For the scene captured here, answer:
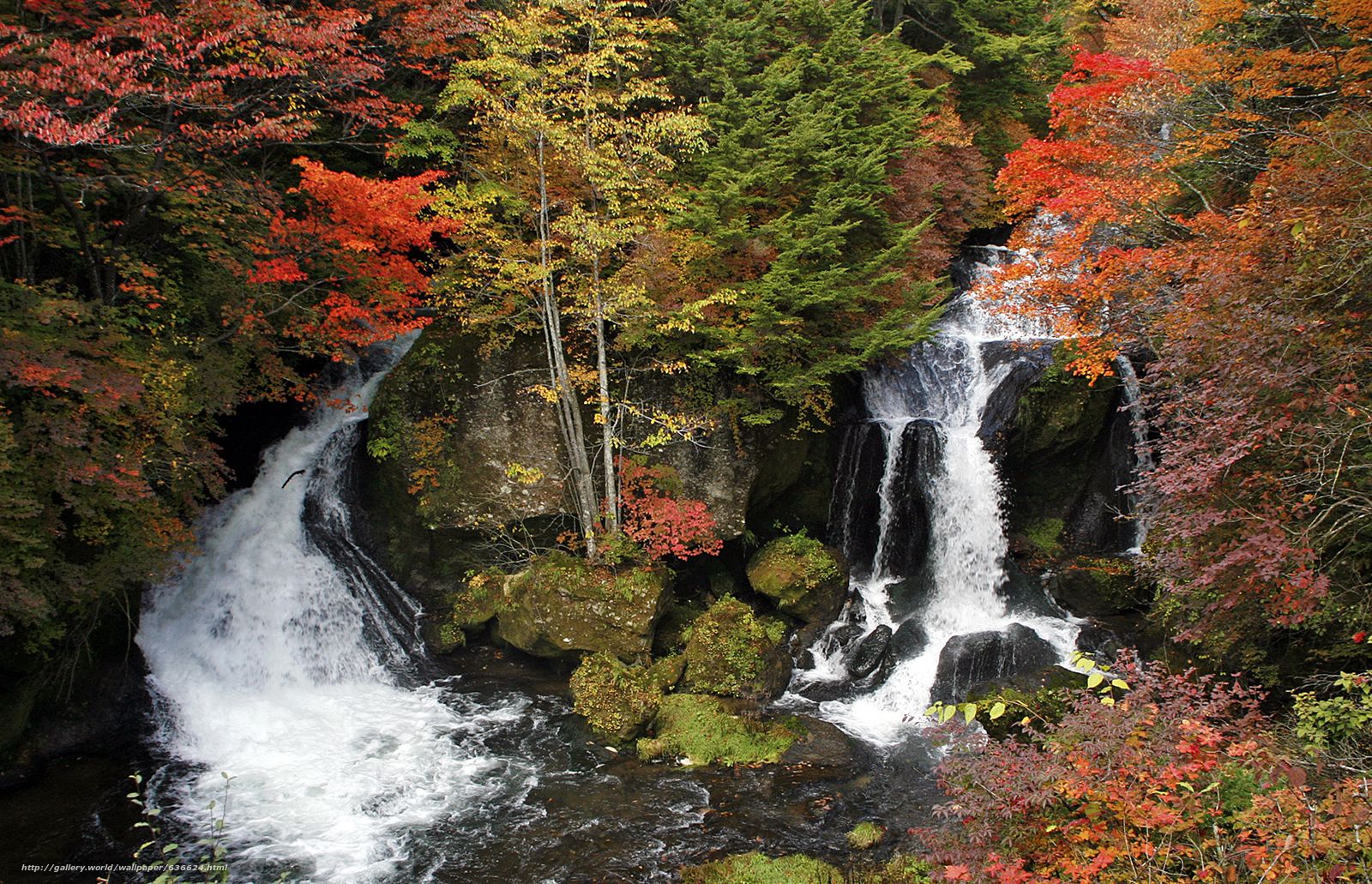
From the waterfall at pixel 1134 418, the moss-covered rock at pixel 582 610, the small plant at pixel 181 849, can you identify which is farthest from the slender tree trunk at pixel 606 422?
the waterfall at pixel 1134 418

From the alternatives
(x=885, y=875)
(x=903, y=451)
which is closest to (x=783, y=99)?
(x=903, y=451)

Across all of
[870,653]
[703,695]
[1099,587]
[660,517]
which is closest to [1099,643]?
[1099,587]

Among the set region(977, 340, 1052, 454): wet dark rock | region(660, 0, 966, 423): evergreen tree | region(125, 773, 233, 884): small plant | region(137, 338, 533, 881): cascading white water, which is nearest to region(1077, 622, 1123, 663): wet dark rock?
region(977, 340, 1052, 454): wet dark rock

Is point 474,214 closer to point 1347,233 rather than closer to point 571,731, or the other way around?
point 571,731

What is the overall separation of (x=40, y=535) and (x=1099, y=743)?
9462mm

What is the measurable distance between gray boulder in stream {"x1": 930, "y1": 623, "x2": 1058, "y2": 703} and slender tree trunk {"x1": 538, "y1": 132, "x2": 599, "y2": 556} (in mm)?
5726

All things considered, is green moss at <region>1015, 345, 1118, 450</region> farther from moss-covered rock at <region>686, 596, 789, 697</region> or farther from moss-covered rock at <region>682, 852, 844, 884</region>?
moss-covered rock at <region>682, 852, 844, 884</region>

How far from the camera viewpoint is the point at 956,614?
37.7ft

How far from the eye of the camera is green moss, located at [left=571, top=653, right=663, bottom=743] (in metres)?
9.20

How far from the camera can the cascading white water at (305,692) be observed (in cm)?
749

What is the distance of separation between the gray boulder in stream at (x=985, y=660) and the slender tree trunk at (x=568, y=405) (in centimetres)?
573

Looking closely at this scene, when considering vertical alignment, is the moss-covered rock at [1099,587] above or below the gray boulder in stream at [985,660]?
above

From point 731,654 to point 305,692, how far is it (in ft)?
20.7

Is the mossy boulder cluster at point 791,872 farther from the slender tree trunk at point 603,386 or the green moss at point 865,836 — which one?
the slender tree trunk at point 603,386
